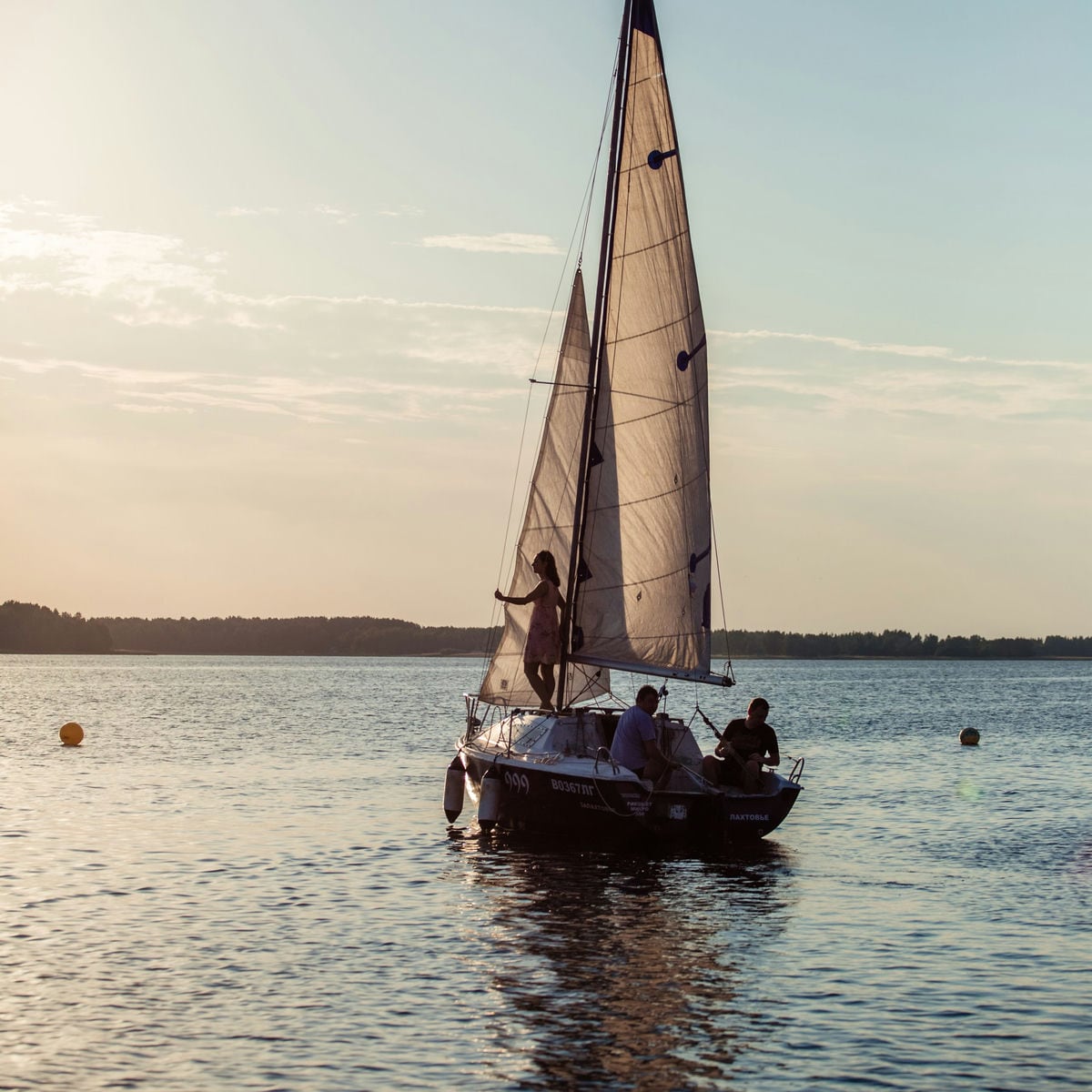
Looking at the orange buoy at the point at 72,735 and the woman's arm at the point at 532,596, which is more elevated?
the woman's arm at the point at 532,596

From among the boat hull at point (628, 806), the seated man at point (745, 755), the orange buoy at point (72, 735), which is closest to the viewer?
the boat hull at point (628, 806)

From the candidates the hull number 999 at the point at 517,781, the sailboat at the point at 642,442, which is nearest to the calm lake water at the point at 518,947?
the hull number 999 at the point at 517,781

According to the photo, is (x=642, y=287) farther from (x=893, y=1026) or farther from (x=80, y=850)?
(x=893, y=1026)

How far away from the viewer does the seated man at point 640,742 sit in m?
24.0

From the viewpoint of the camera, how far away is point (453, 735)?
2493 inches

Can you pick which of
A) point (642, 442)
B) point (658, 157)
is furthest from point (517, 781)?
point (658, 157)

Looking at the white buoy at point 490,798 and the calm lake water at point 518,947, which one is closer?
the calm lake water at point 518,947

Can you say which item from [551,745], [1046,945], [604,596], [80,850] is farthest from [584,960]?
[80,850]

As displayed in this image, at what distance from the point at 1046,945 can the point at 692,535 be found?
10355 mm

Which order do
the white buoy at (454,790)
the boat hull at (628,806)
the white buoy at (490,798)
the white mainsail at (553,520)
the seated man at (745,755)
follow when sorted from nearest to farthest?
1. the boat hull at (628,806)
2. the seated man at (745,755)
3. the white buoy at (490,798)
4. the white mainsail at (553,520)
5. the white buoy at (454,790)

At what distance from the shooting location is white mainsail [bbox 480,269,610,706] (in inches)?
1087

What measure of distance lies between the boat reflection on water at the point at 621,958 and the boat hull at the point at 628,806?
0.58 m

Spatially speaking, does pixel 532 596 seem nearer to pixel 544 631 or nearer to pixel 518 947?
pixel 544 631

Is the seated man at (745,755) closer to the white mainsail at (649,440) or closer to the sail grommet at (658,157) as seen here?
the white mainsail at (649,440)
